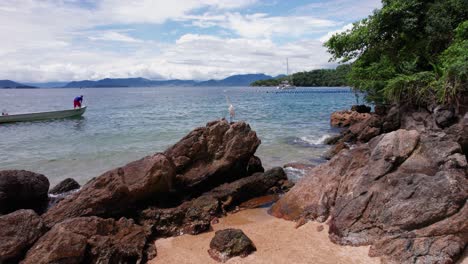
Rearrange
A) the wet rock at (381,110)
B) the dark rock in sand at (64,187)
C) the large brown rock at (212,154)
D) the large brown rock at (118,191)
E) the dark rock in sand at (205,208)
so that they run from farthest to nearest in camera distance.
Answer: the wet rock at (381,110) < the dark rock in sand at (64,187) < the large brown rock at (212,154) < the dark rock in sand at (205,208) < the large brown rock at (118,191)

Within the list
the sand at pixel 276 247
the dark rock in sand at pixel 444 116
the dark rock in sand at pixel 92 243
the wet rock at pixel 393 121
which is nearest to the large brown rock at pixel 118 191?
the dark rock in sand at pixel 92 243

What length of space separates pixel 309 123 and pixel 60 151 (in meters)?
22.5

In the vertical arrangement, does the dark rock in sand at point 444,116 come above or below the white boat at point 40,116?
above

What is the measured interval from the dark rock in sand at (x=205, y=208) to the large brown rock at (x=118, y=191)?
57cm

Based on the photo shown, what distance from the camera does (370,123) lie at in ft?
71.7

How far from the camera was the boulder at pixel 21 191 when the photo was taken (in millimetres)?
10828

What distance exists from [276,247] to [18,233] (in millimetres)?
5591

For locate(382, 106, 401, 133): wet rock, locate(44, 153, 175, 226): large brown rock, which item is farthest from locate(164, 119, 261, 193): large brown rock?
locate(382, 106, 401, 133): wet rock

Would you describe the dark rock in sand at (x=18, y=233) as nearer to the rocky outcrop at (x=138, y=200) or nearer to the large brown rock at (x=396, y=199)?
the rocky outcrop at (x=138, y=200)

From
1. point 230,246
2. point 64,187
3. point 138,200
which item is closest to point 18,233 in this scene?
point 138,200

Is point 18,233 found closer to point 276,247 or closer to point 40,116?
point 276,247

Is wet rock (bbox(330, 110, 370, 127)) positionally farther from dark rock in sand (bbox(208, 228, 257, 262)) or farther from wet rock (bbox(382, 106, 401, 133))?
dark rock in sand (bbox(208, 228, 257, 262))

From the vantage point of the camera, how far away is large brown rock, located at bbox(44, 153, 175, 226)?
9.44 m

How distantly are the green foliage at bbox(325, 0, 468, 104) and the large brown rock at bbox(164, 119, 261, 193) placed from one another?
8643mm
